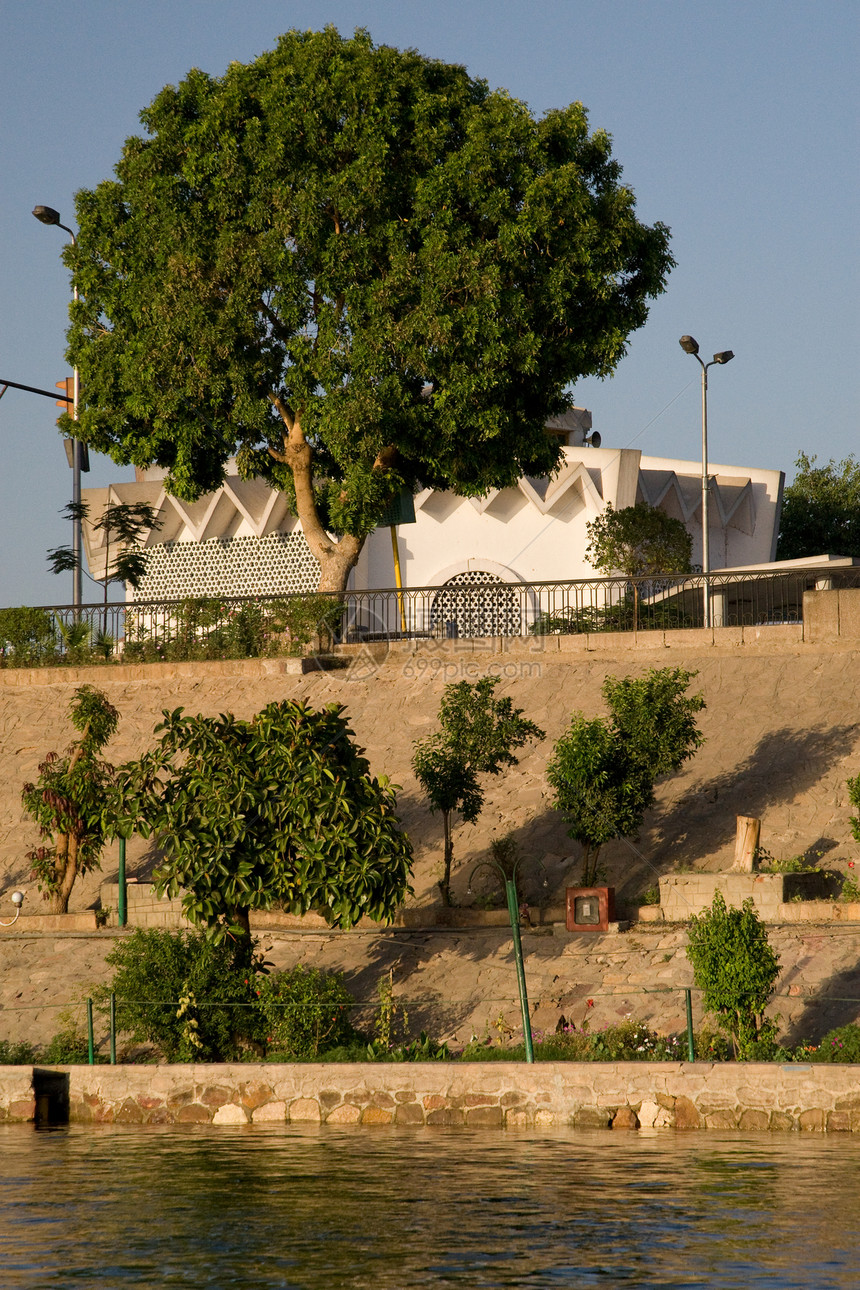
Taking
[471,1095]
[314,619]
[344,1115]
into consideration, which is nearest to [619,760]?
[471,1095]

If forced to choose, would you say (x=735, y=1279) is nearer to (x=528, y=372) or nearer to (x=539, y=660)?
(x=539, y=660)

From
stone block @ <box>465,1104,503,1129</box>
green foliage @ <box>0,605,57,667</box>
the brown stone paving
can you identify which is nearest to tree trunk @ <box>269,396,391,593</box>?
the brown stone paving

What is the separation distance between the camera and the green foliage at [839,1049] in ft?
36.7

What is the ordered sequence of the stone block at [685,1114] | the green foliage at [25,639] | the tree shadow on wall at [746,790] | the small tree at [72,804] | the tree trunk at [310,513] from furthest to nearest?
the green foliage at [25,639], the tree trunk at [310,513], the small tree at [72,804], the tree shadow on wall at [746,790], the stone block at [685,1114]

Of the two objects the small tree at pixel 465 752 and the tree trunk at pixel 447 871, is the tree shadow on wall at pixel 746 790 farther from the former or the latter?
the tree trunk at pixel 447 871

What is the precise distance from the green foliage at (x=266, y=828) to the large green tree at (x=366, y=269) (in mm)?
9800

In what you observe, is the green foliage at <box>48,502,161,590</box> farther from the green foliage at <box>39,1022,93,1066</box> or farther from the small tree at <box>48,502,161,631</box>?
the green foliage at <box>39,1022,93,1066</box>

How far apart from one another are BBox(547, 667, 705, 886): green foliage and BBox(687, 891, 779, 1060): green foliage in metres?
4.06

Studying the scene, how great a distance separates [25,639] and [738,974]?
1723cm

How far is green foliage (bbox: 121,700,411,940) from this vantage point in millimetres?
12984

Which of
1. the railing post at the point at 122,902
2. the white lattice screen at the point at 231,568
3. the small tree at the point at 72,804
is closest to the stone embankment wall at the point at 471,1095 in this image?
the railing post at the point at 122,902

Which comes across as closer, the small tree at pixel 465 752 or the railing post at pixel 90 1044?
the railing post at pixel 90 1044

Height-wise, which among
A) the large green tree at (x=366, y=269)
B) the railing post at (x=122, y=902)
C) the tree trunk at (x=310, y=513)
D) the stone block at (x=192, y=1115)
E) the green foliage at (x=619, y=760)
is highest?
the large green tree at (x=366, y=269)

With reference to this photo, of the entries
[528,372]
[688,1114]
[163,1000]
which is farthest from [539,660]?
[688,1114]
